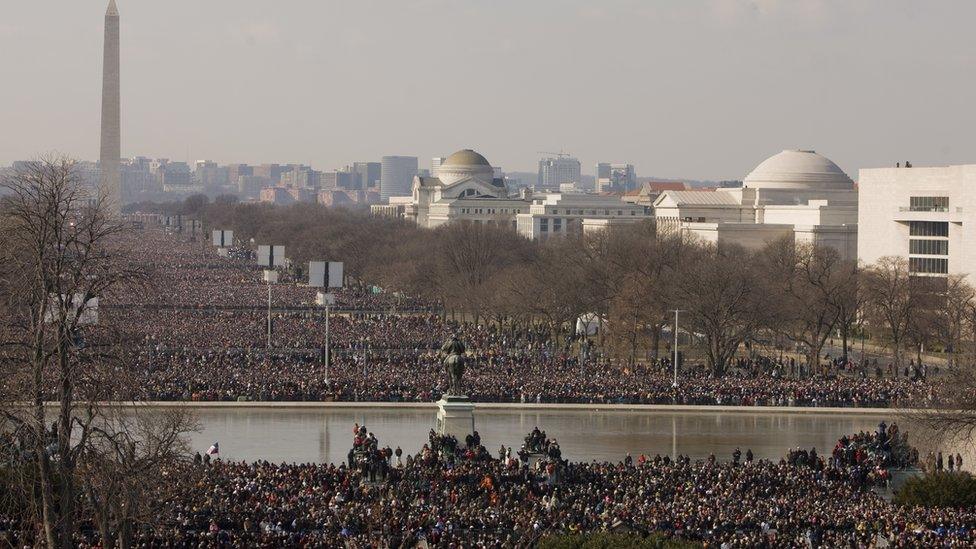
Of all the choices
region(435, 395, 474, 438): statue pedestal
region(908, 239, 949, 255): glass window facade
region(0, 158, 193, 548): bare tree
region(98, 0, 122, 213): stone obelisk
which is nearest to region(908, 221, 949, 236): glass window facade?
region(908, 239, 949, 255): glass window facade

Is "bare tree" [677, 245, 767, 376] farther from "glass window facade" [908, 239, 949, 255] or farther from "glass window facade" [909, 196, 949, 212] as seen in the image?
"glass window facade" [909, 196, 949, 212]

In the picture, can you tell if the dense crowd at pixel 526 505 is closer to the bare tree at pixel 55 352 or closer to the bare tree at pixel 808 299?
the bare tree at pixel 55 352

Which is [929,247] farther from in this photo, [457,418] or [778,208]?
[457,418]

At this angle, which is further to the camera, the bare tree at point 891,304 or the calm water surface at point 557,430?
the bare tree at point 891,304

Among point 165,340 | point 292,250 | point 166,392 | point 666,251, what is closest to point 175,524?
point 166,392

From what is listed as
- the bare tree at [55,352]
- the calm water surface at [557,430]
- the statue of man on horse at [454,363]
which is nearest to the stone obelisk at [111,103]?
the calm water surface at [557,430]

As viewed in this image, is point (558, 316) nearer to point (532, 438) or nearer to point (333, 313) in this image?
point (333, 313)
